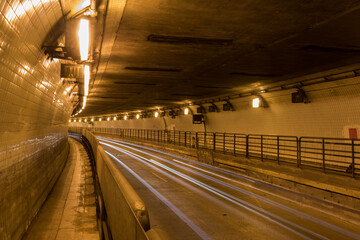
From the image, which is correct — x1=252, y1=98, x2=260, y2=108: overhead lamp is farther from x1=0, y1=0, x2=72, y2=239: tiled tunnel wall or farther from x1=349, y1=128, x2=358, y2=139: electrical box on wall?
x1=0, y1=0, x2=72, y2=239: tiled tunnel wall

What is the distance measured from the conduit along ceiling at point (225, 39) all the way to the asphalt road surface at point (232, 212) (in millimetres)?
4815

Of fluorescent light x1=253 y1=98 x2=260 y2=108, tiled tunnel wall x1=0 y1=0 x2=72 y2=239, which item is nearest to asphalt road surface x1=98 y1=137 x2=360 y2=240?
tiled tunnel wall x1=0 y1=0 x2=72 y2=239

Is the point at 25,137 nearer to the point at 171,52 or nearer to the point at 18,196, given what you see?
the point at 18,196

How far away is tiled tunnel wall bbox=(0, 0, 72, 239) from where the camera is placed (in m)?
4.61

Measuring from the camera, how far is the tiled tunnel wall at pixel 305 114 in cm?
1178

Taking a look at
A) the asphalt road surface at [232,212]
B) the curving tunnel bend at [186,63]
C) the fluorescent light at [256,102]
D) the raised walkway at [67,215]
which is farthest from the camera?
the fluorescent light at [256,102]

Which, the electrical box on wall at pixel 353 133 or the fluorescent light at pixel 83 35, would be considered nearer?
the fluorescent light at pixel 83 35

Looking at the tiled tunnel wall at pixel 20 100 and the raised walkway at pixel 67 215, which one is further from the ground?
the tiled tunnel wall at pixel 20 100

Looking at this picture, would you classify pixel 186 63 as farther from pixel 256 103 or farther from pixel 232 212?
pixel 256 103

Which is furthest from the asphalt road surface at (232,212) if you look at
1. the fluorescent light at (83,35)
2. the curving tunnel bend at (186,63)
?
the fluorescent light at (83,35)

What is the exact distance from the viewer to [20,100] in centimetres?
587

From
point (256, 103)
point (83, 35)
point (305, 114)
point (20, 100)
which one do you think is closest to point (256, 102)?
point (256, 103)

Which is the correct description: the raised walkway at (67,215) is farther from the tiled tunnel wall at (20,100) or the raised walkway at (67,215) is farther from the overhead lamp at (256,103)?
the overhead lamp at (256,103)

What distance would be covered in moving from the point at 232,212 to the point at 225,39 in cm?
490
